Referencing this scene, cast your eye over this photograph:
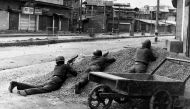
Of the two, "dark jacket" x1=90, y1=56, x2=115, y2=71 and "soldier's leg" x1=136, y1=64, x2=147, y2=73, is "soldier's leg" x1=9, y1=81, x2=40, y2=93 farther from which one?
"soldier's leg" x1=136, y1=64, x2=147, y2=73

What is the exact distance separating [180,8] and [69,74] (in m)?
13.4

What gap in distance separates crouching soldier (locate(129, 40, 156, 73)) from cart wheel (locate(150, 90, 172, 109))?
2.20m

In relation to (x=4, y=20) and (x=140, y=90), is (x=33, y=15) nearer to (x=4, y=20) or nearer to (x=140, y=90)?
(x=4, y=20)

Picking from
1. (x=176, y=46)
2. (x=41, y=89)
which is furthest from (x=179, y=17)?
(x=41, y=89)

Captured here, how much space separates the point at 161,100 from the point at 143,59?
8.55 ft

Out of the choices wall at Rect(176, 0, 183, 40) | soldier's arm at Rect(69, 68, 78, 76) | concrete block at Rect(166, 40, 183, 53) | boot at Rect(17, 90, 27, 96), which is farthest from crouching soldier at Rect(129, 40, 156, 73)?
wall at Rect(176, 0, 183, 40)

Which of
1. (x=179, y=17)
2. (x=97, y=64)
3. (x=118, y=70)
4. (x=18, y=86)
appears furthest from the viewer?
(x=179, y=17)

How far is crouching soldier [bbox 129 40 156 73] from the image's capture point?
29.8 ft

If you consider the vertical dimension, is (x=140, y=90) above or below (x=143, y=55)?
below

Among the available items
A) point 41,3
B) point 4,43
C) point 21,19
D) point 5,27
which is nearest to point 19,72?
point 4,43

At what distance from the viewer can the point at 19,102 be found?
7840mm

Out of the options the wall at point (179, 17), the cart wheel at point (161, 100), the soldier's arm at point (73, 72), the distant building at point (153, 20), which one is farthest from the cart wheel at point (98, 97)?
the distant building at point (153, 20)

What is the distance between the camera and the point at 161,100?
687 centimetres

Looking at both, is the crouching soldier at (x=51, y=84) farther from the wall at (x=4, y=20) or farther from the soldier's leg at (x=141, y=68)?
the wall at (x=4, y=20)
